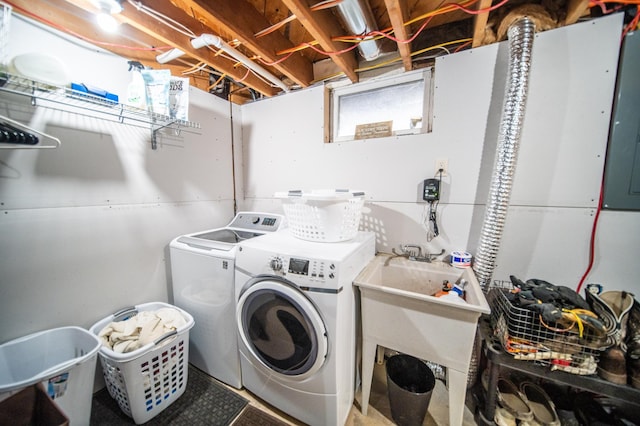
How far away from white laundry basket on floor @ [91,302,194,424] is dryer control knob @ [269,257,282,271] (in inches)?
28.1

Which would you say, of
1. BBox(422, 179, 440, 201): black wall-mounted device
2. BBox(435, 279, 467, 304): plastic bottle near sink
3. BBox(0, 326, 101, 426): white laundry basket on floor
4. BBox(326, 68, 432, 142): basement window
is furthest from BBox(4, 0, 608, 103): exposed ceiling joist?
BBox(0, 326, 101, 426): white laundry basket on floor

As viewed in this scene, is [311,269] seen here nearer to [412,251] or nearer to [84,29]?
[412,251]

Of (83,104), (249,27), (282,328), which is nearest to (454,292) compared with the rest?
(282,328)

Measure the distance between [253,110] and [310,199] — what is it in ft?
4.93

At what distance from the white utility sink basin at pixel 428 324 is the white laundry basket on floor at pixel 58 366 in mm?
1351

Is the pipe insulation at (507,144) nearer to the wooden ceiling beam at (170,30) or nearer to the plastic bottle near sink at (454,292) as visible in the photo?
the plastic bottle near sink at (454,292)

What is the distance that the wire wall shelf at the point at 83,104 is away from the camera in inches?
37.7

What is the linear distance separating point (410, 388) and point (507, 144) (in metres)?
1.51

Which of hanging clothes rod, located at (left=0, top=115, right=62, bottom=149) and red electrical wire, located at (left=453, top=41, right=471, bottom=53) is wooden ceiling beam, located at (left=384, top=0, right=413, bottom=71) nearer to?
red electrical wire, located at (left=453, top=41, right=471, bottom=53)

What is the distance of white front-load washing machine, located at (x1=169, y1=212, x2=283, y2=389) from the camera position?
133cm

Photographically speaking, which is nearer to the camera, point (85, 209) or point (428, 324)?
point (428, 324)

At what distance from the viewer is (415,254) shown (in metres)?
1.54

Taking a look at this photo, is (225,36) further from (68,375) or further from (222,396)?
(222,396)

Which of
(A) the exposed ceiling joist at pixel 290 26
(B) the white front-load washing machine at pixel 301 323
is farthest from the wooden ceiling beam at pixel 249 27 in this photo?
(B) the white front-load washing machine at pixel 301 323
